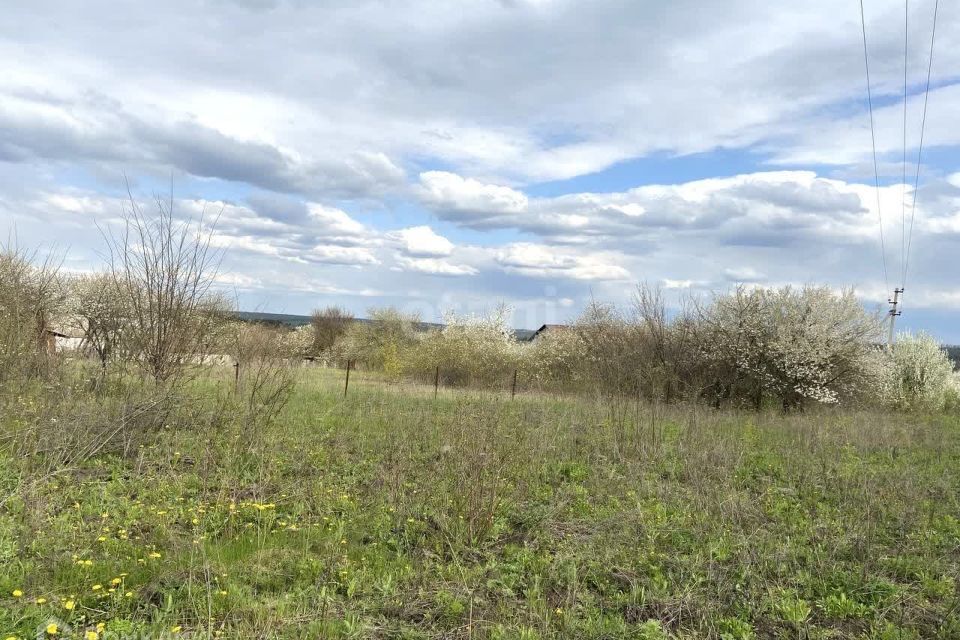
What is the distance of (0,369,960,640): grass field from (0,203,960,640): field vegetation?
25 millimetres

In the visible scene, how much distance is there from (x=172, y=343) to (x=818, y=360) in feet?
50.7

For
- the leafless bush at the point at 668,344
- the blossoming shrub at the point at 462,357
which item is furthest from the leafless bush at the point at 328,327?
the leafless bush at the point at 668,344

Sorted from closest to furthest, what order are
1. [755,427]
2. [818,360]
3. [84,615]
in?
[84,615] → [755,427] → [818,360]

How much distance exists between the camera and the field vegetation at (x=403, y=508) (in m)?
4.05

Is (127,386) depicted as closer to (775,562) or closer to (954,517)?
(775,562)

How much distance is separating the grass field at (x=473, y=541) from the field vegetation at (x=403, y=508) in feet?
0.08

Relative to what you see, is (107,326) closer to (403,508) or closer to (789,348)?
(403,508)

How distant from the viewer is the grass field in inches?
156

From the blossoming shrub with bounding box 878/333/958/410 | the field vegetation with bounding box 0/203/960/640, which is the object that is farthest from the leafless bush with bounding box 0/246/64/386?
the blossoming shrub with bounding box 878/333/958/410

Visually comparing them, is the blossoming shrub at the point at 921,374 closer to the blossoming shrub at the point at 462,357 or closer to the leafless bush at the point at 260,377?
the blossoming shrub at the point at 462,357

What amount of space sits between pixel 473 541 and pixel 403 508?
2.98 feet

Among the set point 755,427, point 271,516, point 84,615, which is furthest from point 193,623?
point 755,427

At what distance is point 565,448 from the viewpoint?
8.90 metres

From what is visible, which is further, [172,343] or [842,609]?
[172,343]
